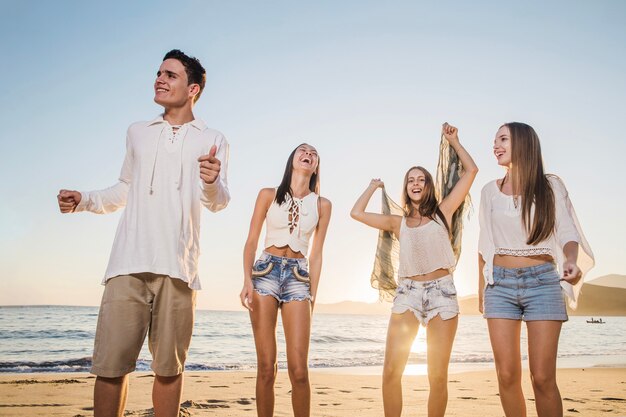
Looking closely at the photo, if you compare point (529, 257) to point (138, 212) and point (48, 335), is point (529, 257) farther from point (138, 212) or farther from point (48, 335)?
point (48, 335)

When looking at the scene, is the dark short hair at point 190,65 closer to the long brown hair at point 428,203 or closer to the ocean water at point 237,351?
the long brown hair at point 428,203

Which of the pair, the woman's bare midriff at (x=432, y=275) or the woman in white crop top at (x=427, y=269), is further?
the woman's bare midriff at (x=432, y=275)

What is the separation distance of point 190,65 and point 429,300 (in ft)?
8.86

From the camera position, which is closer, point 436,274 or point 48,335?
point 436,274

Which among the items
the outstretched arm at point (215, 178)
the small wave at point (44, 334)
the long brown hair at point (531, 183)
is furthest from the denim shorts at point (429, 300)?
the small wave at point (44, 334)

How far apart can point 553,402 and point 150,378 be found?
8202 millimetres

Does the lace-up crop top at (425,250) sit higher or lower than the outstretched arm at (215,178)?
lower

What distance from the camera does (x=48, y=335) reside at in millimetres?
24672

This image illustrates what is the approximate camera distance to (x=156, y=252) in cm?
317

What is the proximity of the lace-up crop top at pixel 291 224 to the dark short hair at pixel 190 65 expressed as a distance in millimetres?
1382

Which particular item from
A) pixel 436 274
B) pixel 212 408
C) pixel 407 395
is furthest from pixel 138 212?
pixel 407 395

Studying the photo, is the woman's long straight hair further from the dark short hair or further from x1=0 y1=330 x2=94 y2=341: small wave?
x1=0 y1=330 x2=94 y2=341: small wave

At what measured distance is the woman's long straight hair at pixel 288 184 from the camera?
482 centimetres

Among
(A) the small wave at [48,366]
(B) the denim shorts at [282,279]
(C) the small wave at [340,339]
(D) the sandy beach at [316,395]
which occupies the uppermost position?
(B) the denim shorts at [282,279]
